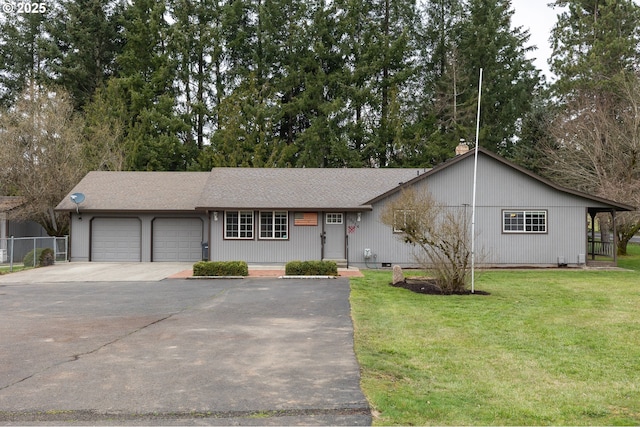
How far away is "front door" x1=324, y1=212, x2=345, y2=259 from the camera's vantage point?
21.8m

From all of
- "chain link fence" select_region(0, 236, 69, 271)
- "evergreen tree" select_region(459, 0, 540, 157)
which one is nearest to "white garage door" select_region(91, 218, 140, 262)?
"chain link fence" select_region(0, 236, 69, 271)

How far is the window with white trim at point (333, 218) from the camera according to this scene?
21.8m

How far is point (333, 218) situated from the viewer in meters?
21.9

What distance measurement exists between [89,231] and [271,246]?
834 cm

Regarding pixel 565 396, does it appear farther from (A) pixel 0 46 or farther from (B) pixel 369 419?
(A) pixel 0 46

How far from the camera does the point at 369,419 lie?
16.8 feet

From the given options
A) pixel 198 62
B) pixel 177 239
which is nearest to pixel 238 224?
pixel 177 239

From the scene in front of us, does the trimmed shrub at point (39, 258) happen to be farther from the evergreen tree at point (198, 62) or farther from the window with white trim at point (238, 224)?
the evergreen tree at point (198, 62)

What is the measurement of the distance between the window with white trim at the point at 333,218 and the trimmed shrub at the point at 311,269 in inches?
159

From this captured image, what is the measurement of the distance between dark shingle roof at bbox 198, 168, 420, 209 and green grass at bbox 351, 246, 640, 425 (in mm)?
8658

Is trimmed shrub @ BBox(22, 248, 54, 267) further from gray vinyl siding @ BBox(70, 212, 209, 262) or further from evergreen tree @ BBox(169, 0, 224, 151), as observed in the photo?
evergreen tree @ BBox(169, 0, 224, 151)

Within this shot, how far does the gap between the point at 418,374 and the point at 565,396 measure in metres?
1.64

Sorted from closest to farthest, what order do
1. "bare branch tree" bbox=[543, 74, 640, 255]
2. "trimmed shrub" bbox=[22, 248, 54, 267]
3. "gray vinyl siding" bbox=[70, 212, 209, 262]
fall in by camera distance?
1. "trimmed shrub" bbox=[22, 248, 54, 267]
2. "gray vinyl siding" bbox=[70, 212, 209, 262]
3. "bare branch tree" bbox=[543, 74, 640, 255]

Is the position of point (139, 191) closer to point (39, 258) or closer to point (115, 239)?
point (115, 239)
